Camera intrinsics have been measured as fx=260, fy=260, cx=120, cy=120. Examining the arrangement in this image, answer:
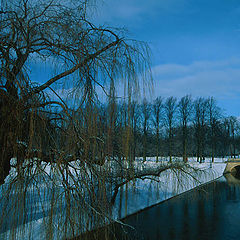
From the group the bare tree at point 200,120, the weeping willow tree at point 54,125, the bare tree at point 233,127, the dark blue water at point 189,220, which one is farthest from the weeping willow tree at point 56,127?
the bare tree at point 233,127

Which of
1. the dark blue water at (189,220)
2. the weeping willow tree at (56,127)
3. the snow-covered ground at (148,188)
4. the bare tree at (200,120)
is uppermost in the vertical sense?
the bare tree at (200,120)

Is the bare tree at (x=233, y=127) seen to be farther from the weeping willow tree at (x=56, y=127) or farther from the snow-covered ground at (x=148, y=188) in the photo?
the weeping willow tree at (x=56, y=127)

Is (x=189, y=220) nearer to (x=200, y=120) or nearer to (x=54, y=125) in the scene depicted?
(x=54, y=125)

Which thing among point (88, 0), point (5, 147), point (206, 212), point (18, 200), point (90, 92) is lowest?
point (206, 212)

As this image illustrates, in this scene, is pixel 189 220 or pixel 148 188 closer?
pixel 148 188

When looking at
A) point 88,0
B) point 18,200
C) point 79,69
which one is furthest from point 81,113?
point 88,0

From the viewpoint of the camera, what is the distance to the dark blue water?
8.48 m

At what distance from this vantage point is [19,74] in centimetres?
184

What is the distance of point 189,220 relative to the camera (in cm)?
1008

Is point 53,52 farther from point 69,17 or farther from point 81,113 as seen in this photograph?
point 81,113

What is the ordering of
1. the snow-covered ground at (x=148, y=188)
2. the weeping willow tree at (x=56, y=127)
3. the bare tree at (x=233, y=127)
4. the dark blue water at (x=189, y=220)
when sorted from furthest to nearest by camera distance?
the bare tree at (x=233, y=127), the dark blue water at (x=189, y=220), the snow-covered ground at (x=148, y=188), the weeping willow tree at (x=56, y=127)

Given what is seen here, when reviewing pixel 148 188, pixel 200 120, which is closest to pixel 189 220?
pixel 148 188

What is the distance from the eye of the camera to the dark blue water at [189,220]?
848cm

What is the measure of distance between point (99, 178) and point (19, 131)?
27.1 inches
